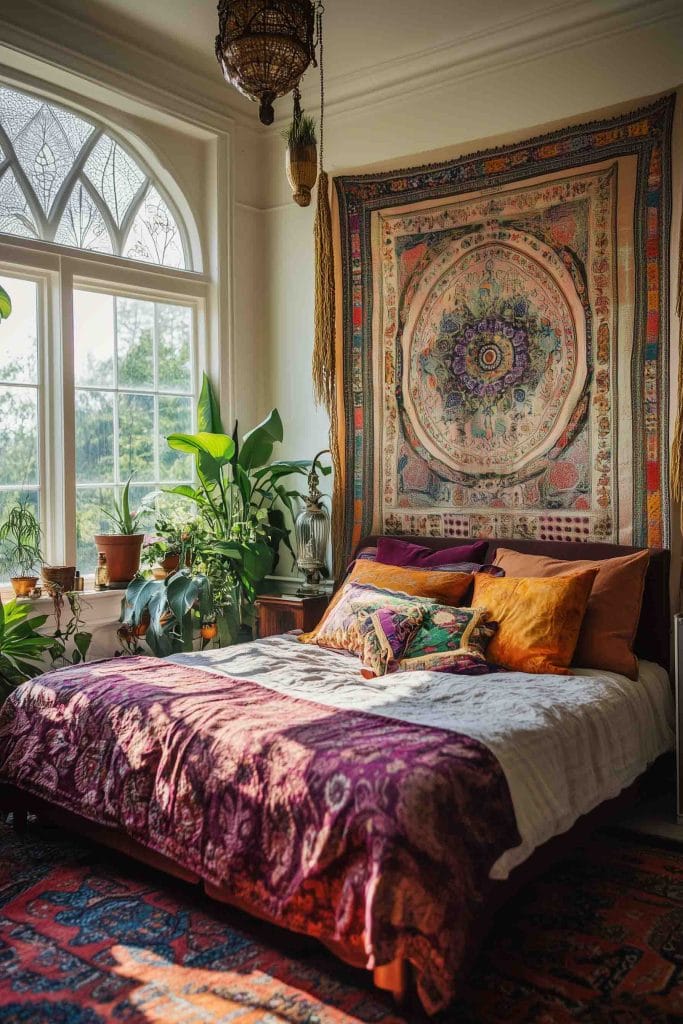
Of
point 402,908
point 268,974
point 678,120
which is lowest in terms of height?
point 268,974

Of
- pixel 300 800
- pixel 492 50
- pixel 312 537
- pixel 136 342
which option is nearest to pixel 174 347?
pixel 136 342

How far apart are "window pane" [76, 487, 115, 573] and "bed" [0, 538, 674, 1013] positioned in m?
1.11

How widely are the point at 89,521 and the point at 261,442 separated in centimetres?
97

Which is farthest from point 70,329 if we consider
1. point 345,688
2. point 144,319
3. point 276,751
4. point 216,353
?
point 276,751

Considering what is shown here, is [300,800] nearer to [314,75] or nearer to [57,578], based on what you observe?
[57,578]

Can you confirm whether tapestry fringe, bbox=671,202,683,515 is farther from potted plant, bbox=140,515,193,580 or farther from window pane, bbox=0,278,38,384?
window pane, bbox=0,278,38,384

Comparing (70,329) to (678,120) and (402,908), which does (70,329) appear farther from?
(402,908)

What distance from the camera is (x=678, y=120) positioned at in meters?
3.67

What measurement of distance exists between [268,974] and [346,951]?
26 centimetres

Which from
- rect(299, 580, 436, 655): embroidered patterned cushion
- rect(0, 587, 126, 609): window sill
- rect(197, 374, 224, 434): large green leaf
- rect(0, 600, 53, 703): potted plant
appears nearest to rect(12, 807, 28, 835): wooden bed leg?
rect(0, 600, 53, 703): potted plant

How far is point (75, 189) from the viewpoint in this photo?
14.6 feet

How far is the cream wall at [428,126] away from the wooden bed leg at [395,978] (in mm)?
2955

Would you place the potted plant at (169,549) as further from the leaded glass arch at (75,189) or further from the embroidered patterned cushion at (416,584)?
the leaded glass arch at (75,189)

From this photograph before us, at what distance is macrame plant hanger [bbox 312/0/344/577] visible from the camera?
15.7 feet
